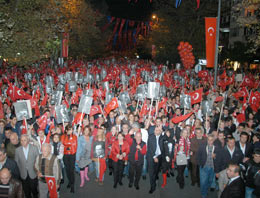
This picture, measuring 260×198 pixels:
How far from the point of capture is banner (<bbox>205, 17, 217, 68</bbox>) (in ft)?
48.4

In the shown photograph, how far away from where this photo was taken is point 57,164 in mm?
5336

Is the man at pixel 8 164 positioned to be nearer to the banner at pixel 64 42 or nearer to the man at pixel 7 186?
the man at pixel 7 186

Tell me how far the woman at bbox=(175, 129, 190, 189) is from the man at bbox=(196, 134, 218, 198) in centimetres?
49

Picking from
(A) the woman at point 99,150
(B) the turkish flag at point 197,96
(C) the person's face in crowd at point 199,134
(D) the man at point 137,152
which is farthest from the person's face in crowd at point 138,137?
(B) the turkish flag at point 197,96

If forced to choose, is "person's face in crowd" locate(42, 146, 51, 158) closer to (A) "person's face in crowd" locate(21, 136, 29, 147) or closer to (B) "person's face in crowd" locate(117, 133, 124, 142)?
(A) "person's face in crowd" locate(21, 136, 29, 147)

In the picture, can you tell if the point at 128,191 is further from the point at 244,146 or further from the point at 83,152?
the point at 244,146

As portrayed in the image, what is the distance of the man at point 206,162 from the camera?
633cm

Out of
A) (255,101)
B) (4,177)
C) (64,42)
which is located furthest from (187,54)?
(4,177)

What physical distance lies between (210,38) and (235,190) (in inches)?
471

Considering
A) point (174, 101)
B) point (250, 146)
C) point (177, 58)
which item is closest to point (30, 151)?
point (250, 146)

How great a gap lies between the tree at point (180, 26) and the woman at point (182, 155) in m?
28.4

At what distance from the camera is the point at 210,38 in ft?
49.2

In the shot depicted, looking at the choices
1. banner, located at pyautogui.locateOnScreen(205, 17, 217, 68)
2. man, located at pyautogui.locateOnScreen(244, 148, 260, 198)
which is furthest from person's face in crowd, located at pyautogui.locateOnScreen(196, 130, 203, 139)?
banner, located at pyautogui.locateOnScreen(205, 17, 217, 68)

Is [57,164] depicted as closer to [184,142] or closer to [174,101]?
[184,142]
